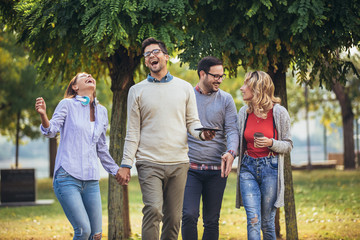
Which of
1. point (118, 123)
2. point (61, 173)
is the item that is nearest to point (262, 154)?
point (61, 173)

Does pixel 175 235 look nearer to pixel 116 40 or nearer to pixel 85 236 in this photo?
pixel 85 236

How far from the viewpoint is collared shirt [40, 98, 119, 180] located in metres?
4.96

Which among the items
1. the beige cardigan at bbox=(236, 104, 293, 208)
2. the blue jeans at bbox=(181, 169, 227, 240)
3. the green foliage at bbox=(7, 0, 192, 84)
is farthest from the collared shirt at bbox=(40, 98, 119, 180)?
the green foliage at bbox=(7, 0, 192, 84)

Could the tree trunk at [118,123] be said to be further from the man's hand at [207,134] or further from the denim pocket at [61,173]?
the man's hand at [207,134]

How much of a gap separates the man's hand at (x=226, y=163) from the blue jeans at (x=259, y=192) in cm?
19

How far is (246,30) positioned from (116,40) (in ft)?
6.05

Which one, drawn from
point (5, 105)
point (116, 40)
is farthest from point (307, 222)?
point (5, 105)

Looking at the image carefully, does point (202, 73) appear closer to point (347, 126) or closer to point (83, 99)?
point (83, 99)

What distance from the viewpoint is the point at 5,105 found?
2277cm

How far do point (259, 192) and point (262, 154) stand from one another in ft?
1.32

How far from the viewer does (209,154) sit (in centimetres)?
579

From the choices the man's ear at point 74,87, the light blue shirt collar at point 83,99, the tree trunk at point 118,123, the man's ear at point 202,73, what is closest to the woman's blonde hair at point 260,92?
the man's ear at point 202,73

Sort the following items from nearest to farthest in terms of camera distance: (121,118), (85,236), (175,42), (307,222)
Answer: (85,236) < (175,42) < (121,118) < (307,222)

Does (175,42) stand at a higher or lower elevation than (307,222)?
higher
